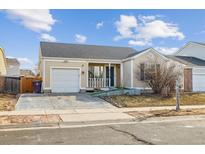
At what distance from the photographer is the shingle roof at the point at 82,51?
70.9 ft

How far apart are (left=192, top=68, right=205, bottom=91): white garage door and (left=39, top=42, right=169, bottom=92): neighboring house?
450 cm

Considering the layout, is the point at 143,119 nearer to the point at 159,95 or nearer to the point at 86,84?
the point at 159,95

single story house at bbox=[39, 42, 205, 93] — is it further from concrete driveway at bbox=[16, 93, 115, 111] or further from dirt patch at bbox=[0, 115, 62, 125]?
dirt patch at bbox=[0, 115, 62, 125]

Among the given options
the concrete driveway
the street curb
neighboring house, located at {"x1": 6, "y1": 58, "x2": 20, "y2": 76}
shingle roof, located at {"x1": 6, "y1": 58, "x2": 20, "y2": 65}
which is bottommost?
the street curb

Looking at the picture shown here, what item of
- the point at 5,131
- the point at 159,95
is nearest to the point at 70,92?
the point at 159,95

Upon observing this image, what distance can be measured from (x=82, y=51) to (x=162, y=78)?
8264mm

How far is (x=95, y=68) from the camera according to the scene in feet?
78.9

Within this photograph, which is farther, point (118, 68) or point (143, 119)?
point (118, 68)

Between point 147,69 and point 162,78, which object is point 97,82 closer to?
point 147,69

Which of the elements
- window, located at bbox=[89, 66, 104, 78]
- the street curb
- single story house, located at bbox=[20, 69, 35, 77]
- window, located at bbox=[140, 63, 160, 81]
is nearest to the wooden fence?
window, located at bbox=[89, 66, 104, 78]

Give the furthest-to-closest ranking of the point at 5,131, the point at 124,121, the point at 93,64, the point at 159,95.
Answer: the point at 93,64 → the point at 159,95 → the point at 124,121 → the point at 5,131

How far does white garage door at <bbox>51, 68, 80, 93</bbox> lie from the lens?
20.5 m
